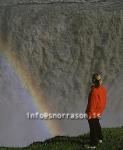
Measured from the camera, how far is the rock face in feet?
47.6

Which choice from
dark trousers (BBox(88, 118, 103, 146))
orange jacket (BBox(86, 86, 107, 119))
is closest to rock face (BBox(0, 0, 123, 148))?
dark trousers (BBox(88, 118, 103, 146))

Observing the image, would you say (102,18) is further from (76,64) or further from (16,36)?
(16,36)

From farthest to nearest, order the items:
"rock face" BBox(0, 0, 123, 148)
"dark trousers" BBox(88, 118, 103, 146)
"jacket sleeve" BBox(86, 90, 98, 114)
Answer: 1. "rock face" BBox(0, 0, 123, 148)
2. "dark trousers" BBox(88, 118, 103, 146)
3. "jacket sleeve" BBox(86, 90, 98, 114)

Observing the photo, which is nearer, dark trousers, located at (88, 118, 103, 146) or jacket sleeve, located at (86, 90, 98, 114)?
jacket sleeve, located at (86, 90, 98, 114)

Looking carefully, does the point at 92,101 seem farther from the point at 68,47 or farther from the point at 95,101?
the point at 68,47

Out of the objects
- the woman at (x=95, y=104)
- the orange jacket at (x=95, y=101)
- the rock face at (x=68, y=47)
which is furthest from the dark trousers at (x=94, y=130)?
the rock face at (x=68, y=47)

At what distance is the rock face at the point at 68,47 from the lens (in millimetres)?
14516

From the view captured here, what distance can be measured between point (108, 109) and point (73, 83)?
1.18 meters

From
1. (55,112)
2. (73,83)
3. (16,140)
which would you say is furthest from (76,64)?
(16,140)

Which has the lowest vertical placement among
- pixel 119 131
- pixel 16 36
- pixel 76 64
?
pixel 119 131

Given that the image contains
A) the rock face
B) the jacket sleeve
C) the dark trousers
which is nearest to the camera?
the jacket sleeve

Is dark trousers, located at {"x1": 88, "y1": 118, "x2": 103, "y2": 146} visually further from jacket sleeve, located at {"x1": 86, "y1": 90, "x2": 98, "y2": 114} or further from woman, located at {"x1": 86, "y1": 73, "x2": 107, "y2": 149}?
jacket sleeve, located at {"x1": 86, "y1": 90, "x2": 98, "y2": 114}

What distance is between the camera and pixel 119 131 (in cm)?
1210

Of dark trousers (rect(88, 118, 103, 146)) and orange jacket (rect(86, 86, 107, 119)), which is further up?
orange jacket (rect(86, 86, 107, 119))
